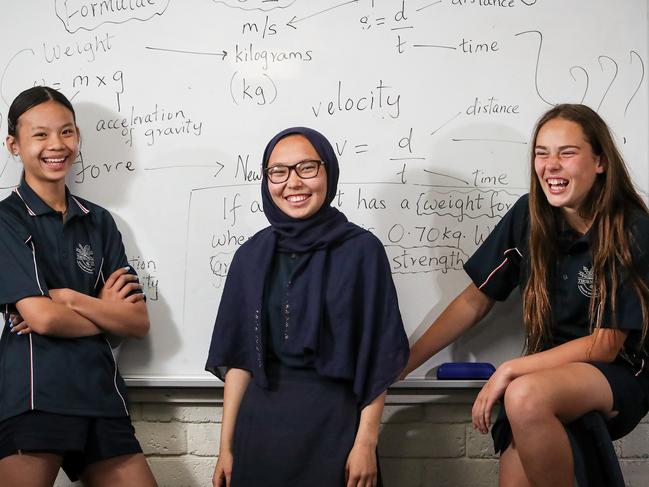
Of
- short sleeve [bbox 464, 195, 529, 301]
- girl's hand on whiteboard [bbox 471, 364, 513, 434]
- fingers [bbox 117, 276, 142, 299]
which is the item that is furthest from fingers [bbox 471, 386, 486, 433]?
fingers [bbox 117, 276, 142, 299]

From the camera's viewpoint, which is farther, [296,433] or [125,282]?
[125,282]

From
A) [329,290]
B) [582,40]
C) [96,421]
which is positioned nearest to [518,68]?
[582,40]

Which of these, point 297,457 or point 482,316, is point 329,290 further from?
point 482,316

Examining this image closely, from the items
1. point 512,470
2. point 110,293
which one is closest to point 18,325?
point 110,293

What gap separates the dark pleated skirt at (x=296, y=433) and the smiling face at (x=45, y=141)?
Result: 810 millimetres

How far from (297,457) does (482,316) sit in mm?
688

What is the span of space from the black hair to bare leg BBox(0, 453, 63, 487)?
822 mm

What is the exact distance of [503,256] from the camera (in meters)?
2.06

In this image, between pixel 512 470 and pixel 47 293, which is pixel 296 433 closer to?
pixel 512 470

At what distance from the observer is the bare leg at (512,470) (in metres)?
1.83

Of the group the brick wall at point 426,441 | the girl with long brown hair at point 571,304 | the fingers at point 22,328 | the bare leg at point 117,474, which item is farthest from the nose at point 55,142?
the girl with long brown hair at point 571,304

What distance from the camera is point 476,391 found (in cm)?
218

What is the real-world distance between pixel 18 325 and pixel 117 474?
441 millimetres

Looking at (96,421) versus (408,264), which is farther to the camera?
(408,264)
